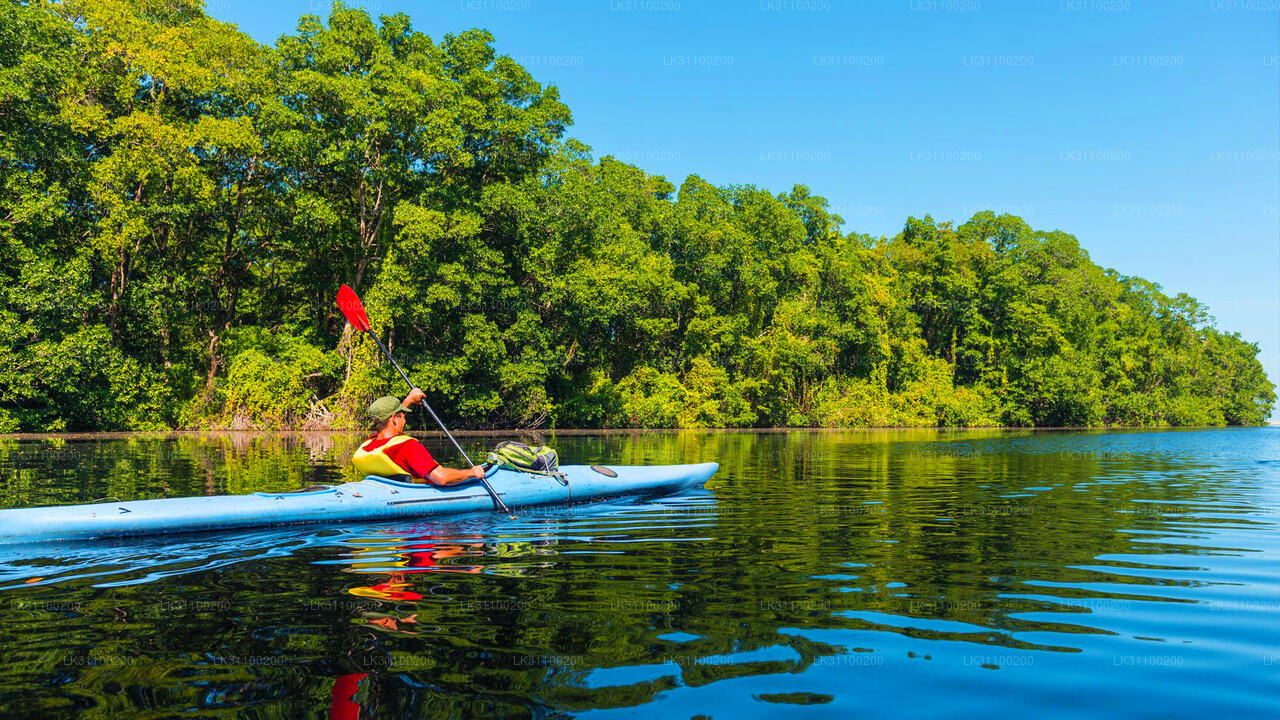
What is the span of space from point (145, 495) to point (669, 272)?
89.7 feet

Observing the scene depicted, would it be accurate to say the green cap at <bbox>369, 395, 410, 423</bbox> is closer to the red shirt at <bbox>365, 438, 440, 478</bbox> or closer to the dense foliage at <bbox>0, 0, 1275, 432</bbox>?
the red shirt at <bbox>365, 438, 440, 478</bbox>

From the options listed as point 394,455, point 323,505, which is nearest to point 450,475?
point 394,455

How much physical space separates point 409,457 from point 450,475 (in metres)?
0.48

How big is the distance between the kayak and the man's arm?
0.06 m

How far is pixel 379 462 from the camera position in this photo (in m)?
7.27

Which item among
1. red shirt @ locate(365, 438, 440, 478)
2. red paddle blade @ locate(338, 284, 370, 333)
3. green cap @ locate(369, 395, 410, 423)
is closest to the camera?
green cap @ locate(369, 395, 410, 423)

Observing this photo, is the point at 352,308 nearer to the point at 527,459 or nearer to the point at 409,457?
the point at 409,457

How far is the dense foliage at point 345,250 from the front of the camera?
20.0m

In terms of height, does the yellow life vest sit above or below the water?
above

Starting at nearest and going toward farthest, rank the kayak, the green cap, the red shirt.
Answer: the kayak → the green cap → the red shirt

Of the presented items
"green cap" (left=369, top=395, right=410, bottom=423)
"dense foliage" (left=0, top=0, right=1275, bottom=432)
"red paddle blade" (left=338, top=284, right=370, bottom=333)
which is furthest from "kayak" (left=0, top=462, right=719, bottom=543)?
"dense foliage" (left=0, top=0, right=1275, bottom=432)

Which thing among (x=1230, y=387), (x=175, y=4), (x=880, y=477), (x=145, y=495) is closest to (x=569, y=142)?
(x=175, y=4)

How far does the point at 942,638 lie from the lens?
3398 millimetres

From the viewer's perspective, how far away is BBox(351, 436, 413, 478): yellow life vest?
7.25 metres
